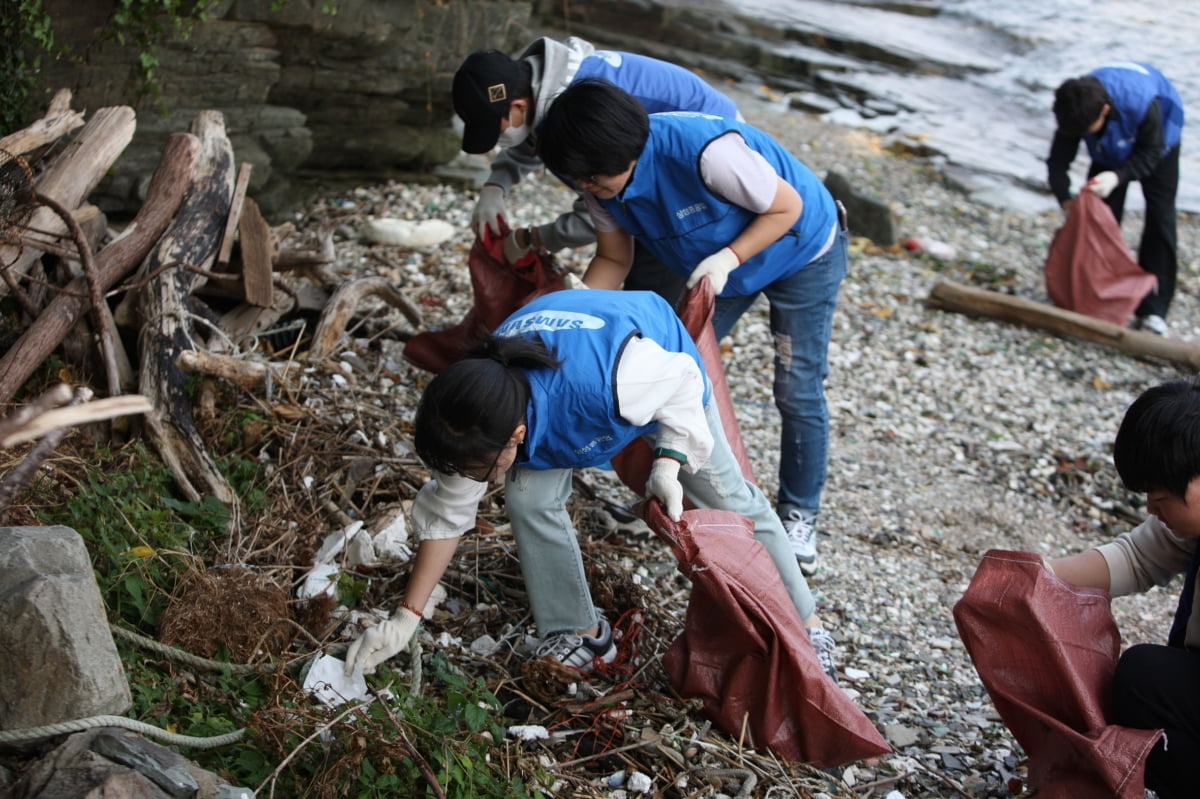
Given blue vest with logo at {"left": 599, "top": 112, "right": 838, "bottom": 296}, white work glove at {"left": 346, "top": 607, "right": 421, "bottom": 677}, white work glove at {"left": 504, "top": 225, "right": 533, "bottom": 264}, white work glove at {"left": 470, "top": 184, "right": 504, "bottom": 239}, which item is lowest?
white work glove at {"left": 346, "top": 607, "right": 421, "bottom": 677}

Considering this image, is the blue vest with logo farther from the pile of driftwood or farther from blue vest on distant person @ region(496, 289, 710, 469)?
the pile of driftwood

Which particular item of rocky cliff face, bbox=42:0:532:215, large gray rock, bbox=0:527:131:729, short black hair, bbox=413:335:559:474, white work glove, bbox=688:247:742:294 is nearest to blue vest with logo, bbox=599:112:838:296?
white work glove, bbox=688:247:742:294

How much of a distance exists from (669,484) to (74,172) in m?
2.31

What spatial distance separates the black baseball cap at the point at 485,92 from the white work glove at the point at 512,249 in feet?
1.46

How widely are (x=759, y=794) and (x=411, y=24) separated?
15.8 ft

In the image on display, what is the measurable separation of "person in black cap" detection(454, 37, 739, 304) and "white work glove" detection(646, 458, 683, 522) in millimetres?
1162

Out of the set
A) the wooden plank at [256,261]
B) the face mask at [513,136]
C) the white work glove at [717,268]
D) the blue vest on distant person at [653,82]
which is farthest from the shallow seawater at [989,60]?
the wooden plank at [256,261]

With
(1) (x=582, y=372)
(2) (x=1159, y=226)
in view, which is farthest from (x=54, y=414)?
(2) (x=1159, y=226)

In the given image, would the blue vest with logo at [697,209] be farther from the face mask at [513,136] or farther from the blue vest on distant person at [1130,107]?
the blue vest on distant person at [1130,107]

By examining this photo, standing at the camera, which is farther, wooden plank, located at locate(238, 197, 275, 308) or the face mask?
wooden plank, located at locate(238, 197, 275, 308)

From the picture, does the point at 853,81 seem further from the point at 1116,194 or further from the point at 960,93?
the point at 1116,194

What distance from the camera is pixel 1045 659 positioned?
238 cm

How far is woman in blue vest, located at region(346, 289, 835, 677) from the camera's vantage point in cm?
218

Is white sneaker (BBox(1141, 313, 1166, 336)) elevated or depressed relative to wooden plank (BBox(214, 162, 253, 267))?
depressed
